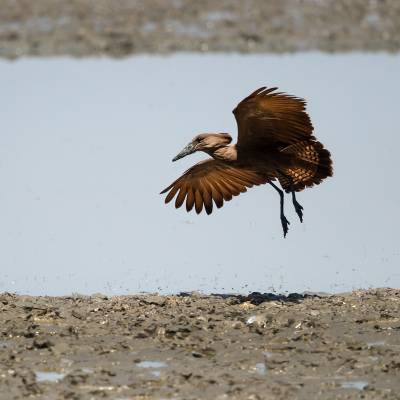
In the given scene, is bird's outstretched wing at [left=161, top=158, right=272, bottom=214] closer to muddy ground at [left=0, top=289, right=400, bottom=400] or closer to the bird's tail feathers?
the bird's tail feathers

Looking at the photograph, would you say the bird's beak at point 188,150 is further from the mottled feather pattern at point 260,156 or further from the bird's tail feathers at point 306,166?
the bird's tail feathers at point 306,166

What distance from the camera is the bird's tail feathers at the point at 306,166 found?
11.1 m

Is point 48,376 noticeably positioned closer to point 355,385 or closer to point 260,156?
point 355,385

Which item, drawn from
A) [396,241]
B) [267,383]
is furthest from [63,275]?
[267,383]

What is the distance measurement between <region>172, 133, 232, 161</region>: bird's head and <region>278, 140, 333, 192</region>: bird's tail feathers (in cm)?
61

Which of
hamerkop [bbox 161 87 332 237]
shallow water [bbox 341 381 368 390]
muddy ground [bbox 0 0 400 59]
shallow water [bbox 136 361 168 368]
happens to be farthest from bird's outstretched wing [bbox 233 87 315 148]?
muddy ground [bbox 0 0 400 59]

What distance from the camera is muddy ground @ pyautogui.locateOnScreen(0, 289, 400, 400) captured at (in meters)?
7.97

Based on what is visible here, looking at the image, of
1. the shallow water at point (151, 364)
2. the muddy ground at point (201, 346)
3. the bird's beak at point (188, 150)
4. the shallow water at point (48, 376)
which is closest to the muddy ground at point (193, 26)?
the bird's beak at point (188, 150)

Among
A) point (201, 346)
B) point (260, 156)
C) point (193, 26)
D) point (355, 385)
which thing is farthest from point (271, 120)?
point (193, 26)

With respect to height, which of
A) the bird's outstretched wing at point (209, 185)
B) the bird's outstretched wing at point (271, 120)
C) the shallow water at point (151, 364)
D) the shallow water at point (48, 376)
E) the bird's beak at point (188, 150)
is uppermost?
the bird's outstretched wing at point (271, 120)

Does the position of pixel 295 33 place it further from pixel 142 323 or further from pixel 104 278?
pixel 142 323

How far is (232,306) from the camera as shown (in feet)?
33.2

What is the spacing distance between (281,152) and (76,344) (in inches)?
129

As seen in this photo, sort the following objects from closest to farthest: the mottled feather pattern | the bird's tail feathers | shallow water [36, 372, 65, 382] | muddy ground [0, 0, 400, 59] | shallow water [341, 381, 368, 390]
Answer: shallow water [341, 381, 368, 390], shallow water [36, 372, 65, 382], the mottled feather pattern, the bird's tail feathers, muddy ground [0, 0, 400, 59]
